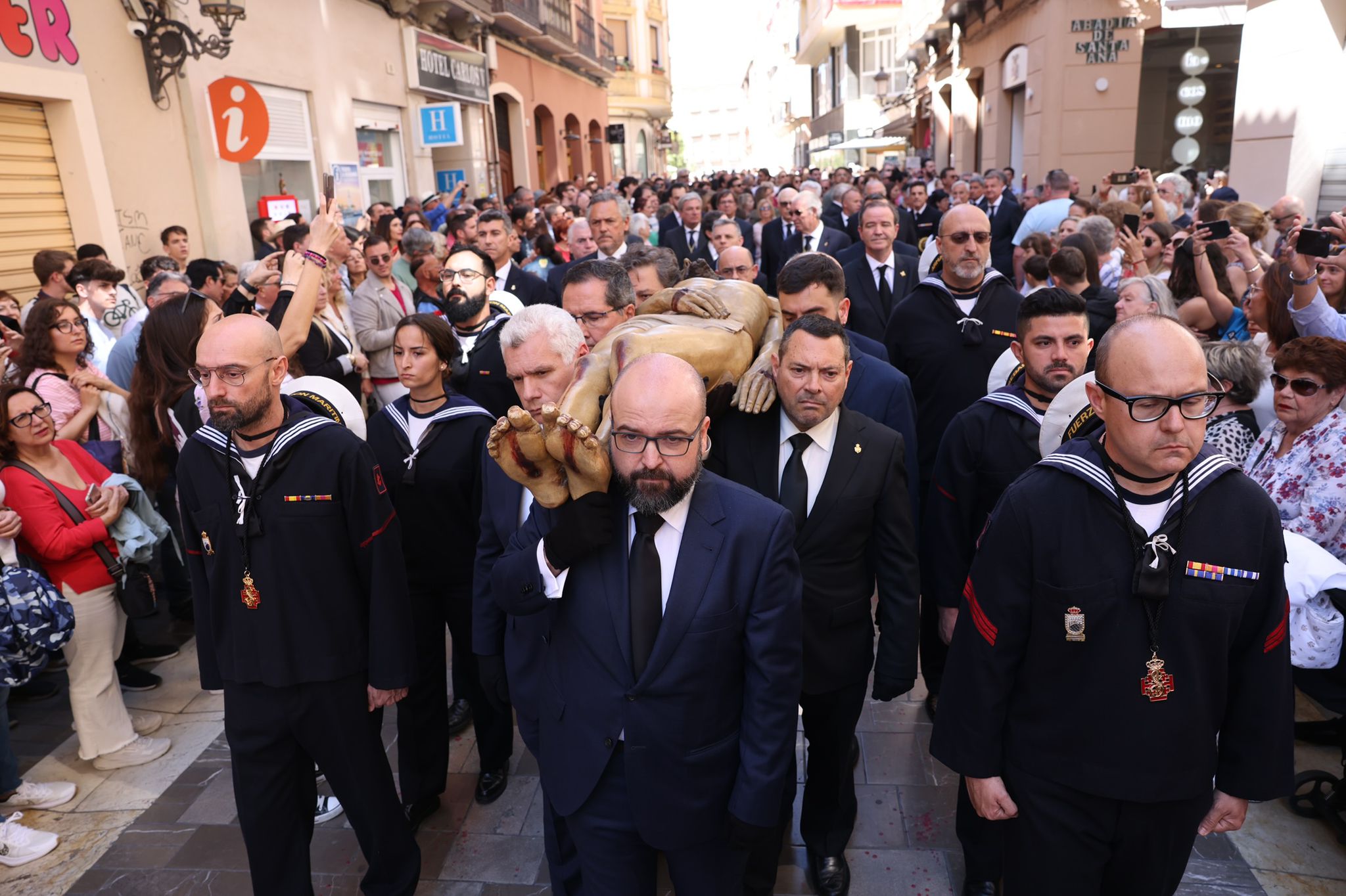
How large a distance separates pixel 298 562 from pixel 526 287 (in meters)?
3.81

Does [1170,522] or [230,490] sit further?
[230,490]

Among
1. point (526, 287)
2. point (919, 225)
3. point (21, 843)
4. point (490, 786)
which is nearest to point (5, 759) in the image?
point (21, 843)

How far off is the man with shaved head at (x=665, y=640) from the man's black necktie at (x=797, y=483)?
0.63 m

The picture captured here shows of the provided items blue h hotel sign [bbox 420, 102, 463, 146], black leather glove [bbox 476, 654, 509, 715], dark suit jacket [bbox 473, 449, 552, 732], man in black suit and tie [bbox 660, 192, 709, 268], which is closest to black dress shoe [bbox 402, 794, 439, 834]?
black leather glove [bbox 476, 654, 509, 715]

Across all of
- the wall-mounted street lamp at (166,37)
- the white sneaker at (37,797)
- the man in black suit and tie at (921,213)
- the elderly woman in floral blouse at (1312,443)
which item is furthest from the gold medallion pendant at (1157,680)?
the man in black suit and tie at (921,213)

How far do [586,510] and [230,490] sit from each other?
4.83ft

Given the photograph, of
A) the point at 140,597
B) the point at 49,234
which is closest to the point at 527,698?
the point at 140,597

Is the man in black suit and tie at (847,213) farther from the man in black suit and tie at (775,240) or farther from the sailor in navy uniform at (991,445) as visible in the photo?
the sailor in navy uniform at (991,445)

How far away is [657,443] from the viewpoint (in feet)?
7.68

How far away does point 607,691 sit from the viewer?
249cm

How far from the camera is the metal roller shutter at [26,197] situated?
742 centimetres

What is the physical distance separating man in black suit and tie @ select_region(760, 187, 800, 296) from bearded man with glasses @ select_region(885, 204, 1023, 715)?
4.51 meters

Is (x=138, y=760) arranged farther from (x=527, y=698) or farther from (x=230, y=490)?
(x=527, y=698)

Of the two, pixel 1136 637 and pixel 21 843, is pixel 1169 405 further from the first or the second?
pixel 21 843
